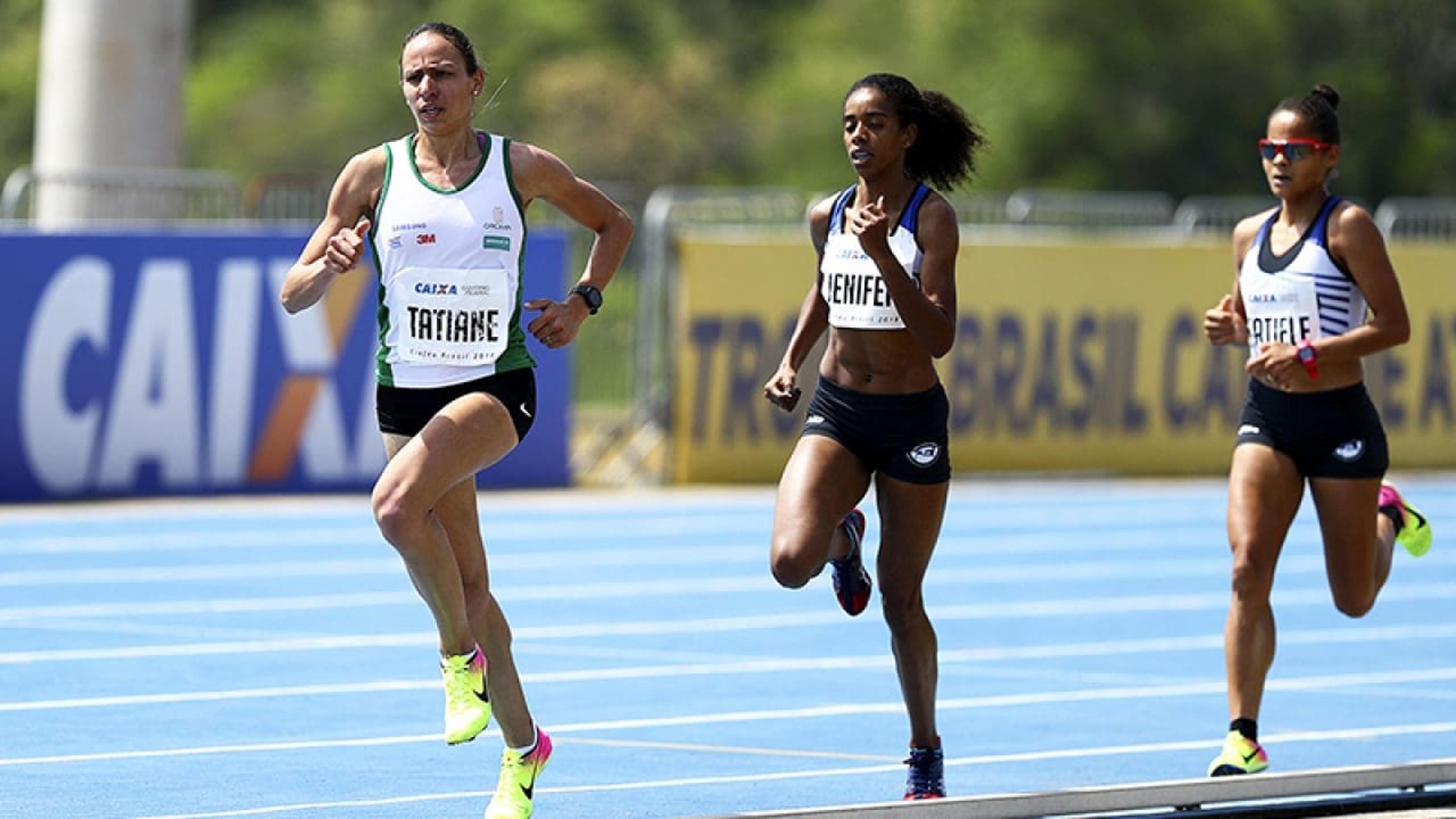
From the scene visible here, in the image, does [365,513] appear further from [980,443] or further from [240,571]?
[980,443]

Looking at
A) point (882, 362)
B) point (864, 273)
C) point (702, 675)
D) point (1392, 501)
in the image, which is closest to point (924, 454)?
point (882, 362)

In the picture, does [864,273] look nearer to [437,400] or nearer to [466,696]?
[437,400]

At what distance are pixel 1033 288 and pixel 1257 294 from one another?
1372cm

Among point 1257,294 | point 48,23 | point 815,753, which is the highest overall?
point 48,23

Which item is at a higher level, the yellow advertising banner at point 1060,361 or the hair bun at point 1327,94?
the hair bun at point 1327,94

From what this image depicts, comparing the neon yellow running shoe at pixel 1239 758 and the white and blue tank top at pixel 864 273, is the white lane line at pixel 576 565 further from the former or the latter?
the white and blue tank top at pixel 864 273

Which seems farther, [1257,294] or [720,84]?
[720,84]

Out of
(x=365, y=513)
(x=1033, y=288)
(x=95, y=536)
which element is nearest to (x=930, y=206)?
(x=95, y=536)

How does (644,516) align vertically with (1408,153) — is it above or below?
below

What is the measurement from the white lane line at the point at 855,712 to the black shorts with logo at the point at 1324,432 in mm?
1819

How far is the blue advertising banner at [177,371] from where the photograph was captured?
18.9 meters

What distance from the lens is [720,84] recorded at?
5931 cm

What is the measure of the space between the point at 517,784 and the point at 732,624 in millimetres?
6062

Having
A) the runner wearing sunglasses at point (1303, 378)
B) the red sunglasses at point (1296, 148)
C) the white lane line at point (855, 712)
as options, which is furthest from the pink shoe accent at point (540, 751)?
the red sunglasses at point (1296, 148)
